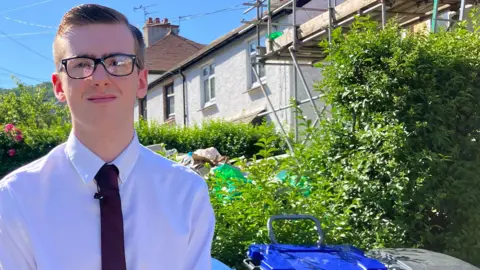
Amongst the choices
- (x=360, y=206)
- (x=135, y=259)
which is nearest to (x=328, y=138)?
(x=360, y=206)

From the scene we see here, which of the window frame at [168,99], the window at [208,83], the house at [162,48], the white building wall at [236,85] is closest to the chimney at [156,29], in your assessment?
the house at [162,48]

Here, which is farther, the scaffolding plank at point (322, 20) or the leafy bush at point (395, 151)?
the scaffolding plank at point (322, 20)

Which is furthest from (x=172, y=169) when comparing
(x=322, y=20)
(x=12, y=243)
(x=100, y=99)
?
(x=322, y=20)

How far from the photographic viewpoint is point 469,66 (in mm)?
4617

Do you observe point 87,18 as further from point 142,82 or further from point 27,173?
point 27,173

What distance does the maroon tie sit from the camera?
1.45 meters

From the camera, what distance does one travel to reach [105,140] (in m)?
1.53

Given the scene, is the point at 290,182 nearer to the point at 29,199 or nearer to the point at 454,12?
the point at 29,199

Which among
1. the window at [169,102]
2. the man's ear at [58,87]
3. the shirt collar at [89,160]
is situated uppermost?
the window at [169,102]

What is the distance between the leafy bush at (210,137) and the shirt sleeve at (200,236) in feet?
43.3

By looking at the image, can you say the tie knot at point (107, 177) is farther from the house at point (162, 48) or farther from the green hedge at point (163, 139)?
the house at point (162, 48)

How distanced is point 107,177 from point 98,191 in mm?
44

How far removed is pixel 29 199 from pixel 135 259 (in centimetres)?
32

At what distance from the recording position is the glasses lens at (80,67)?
4.83ft
